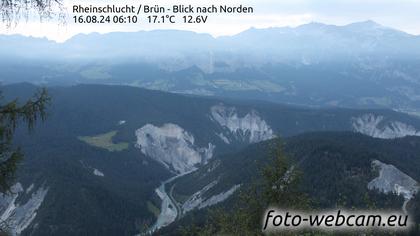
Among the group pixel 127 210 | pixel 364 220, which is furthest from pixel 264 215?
pixel 127 210

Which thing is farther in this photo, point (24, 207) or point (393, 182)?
point (24, 207)

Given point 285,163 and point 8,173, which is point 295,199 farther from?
point 8,173

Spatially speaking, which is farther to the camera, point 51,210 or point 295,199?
point 51,210

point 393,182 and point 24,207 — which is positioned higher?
point 393,182

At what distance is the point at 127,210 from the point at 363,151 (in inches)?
3412

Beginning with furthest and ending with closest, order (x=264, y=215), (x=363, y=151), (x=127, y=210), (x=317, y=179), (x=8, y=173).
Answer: (x=127, y=210)
(x=363, y=151)
(x=317, y=179)
(x=264, y=215)
(x=8, y=173)

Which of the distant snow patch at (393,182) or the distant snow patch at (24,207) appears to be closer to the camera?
the distant snow patch at (393,182)

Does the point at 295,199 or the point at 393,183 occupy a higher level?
the point at 295,199

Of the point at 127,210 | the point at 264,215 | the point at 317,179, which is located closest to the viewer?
the point at 264,215

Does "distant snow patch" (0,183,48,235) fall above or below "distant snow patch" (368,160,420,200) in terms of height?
below

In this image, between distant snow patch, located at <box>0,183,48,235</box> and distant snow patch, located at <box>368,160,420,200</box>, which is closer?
distant snow patch, located at <box>368,160,420,200</box>

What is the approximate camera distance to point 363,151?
7028 inches

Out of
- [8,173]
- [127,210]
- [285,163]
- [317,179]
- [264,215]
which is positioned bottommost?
[127,210]

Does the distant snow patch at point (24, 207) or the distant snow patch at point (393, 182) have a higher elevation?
the distant snow patch at point (393, 182)
